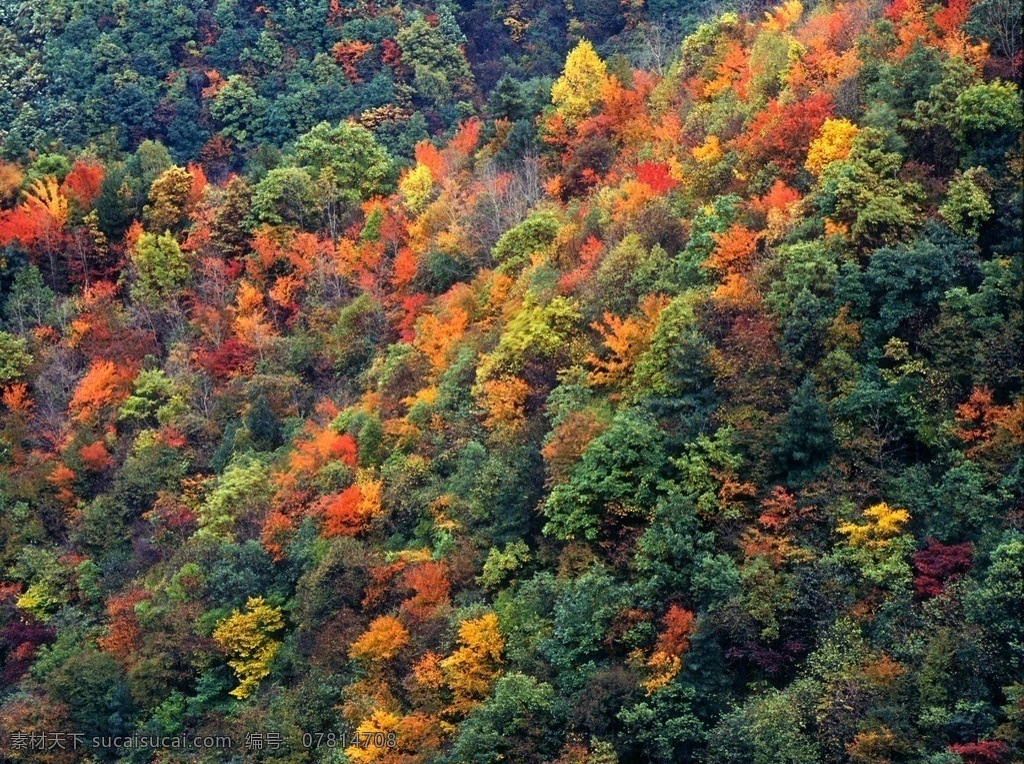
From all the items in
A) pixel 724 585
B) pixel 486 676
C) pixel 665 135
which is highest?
pixel 665 135

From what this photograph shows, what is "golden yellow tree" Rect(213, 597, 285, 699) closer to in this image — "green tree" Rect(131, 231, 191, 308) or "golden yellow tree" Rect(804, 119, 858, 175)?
"golden yellow tree" Rect(804, 119, 858, 175)

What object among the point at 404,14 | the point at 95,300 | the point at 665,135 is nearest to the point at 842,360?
the point at 665,135

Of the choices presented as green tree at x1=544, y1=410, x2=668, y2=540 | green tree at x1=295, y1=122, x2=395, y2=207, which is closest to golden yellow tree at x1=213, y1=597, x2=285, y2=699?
green tree at x1=544, y1=410, x2=668, y2=540

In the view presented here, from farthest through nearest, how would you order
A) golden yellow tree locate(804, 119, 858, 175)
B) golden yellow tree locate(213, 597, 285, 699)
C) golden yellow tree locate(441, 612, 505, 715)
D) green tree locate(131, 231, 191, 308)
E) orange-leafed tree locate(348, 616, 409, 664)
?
green tree locate(131, 231, 191, 308) < golden yellow tree locate(213, 597, 285, 699) < golden yellow tree locate(804, 119, 858, 175) < orange-leafed tree locate(348, 616, 409, 664) < golden yellow tree locate(441, 612, 505, 715)

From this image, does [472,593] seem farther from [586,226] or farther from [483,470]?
[586,226]

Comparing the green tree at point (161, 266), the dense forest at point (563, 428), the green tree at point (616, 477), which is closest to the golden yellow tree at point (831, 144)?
the dense forest at point (563, 428)

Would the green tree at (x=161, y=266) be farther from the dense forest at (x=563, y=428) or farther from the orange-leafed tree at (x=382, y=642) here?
the orange-leafed tree at (x=382, y=642)
